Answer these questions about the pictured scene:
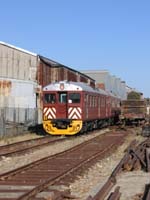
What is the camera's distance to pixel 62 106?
3061cm

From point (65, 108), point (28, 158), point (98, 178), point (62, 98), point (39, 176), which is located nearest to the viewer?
point (39, 176)

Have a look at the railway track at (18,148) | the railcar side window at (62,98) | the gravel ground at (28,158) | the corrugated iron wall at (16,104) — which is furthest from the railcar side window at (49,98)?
the gravel ground at (28,158)

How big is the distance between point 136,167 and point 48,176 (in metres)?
2.85

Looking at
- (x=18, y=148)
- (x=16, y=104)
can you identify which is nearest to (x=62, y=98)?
(x=18, y=148)

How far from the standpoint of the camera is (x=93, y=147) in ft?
77.6

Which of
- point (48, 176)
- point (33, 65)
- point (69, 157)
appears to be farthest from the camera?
point (33, 65)

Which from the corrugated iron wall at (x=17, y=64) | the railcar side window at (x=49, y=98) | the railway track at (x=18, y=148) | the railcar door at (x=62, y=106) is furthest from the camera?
the corrugated iron wall at (x=17, y=64)

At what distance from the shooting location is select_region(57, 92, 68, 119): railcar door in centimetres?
3042

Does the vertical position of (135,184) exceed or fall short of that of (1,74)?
it falls short

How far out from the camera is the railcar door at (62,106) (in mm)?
30423

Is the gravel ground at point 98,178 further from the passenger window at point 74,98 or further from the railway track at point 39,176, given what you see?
the passenger window at point 74,98

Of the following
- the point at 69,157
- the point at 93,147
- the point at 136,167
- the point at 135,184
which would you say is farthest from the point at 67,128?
the point at 135,184

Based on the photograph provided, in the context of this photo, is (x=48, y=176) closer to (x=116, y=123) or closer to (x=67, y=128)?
(x=67, y=128)

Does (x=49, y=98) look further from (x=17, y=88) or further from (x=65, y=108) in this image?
(x=17, y=88)
